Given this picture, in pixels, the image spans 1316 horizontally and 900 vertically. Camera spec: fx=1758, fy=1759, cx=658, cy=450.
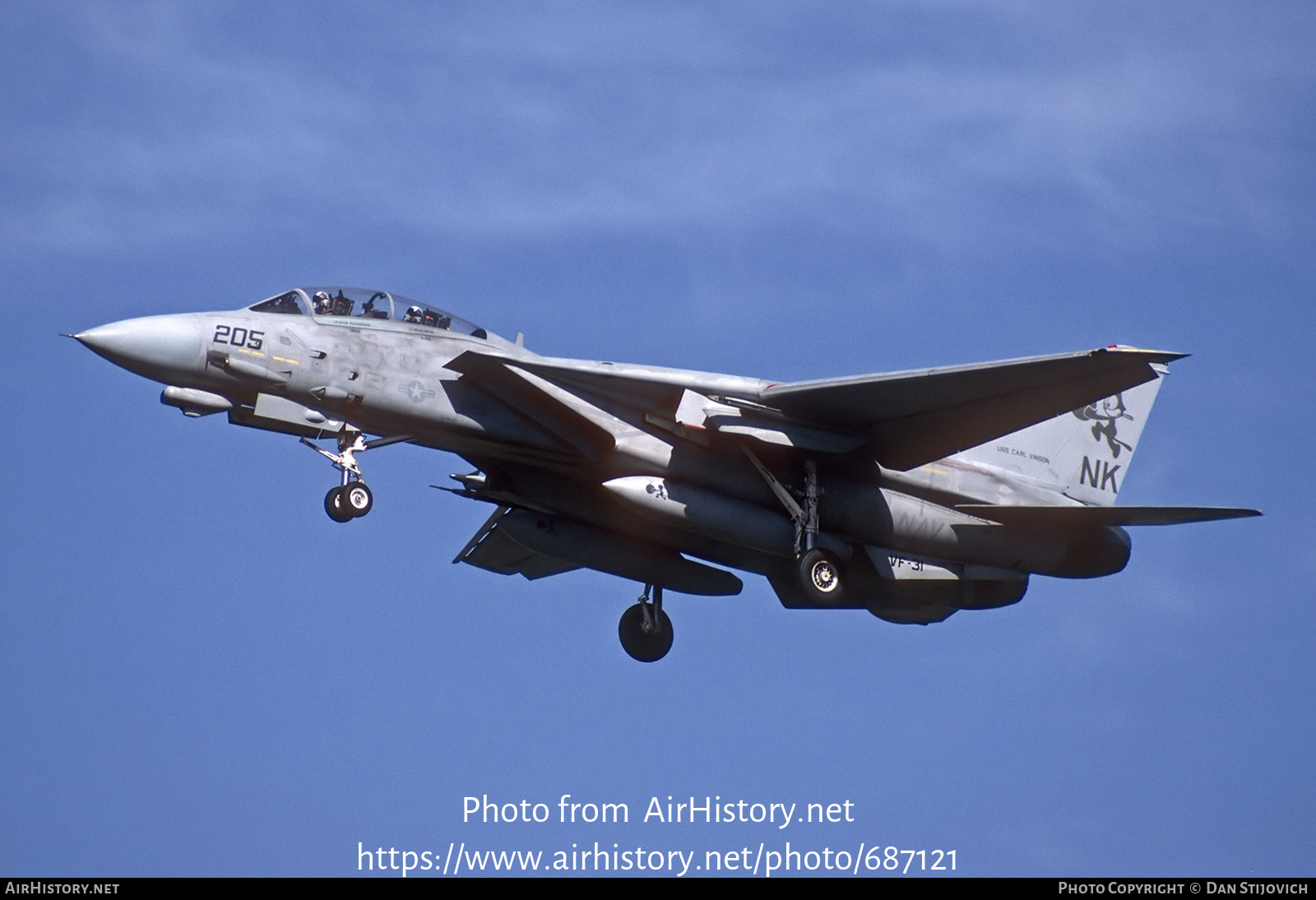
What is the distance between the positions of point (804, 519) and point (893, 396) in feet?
6.85

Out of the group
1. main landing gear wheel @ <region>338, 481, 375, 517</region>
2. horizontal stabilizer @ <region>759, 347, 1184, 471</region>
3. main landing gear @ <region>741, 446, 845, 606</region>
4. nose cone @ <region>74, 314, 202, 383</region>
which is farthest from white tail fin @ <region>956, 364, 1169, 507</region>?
nose cone @ <region>74, 314, 202, 383</region>

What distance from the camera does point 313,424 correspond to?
22.5 metres

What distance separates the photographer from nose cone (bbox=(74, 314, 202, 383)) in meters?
21.6

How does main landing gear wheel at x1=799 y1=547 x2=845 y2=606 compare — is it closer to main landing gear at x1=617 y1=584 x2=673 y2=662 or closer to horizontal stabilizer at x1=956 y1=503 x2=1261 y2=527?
horizontal stabilizer at x1=956 y1=503 x2=1261 y2=527

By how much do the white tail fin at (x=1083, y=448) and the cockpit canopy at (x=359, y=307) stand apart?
768 centimetres

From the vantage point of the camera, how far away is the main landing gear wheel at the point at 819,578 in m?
23.1

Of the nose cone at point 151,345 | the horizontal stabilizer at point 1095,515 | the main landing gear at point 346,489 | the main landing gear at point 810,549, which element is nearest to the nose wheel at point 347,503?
the main landing gear at point 346,489

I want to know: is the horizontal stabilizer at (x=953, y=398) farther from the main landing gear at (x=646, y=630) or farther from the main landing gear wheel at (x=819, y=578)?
the main landing gear at (x=646, y=630)

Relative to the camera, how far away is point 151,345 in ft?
71.2

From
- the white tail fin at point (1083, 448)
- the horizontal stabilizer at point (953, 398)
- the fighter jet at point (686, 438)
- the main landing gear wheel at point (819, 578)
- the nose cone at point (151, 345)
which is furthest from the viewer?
the white tail fin at point (1083, 448)

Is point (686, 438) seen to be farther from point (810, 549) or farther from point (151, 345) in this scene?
point (151, 345)

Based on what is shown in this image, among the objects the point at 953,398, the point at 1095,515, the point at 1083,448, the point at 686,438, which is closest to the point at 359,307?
the point at 686,438
